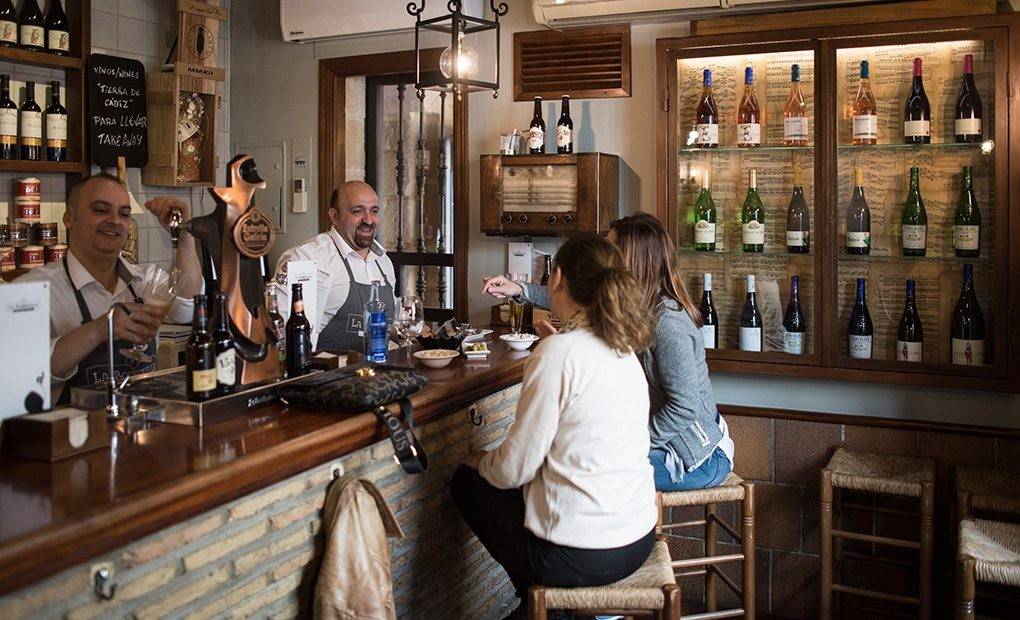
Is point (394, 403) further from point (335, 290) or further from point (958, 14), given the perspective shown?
point (958, 14)

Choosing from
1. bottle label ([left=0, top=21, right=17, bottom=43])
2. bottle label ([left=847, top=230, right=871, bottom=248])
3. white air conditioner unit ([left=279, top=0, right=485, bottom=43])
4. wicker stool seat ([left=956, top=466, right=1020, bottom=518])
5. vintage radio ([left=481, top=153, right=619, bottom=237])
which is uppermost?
white air conditioner unit ([left=279, top=0, right=485, bottom=43])

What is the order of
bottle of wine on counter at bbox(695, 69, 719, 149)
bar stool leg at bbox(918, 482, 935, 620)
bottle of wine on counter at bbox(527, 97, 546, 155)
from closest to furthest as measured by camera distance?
bar stool leg at bbox(918, 482, 935, 620)
bottle of wine on counter at bbox(695, 69, 719, 149)
bottle of wine on counter at bbox(527, 97, 546, 155)

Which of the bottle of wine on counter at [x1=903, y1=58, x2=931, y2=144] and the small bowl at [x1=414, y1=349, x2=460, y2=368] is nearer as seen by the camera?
the small bowl at [x1=414, y1=349, x2=460, y2=368]

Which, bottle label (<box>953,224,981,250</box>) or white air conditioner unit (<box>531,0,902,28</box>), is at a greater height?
white air conditioner unit (<box>531,0,902,28</box>)

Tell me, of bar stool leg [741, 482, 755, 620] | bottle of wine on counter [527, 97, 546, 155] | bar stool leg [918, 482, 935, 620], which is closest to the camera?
bar stool leg [741, 482, 755, 620]

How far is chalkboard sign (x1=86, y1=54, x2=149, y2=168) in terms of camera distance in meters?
4.54

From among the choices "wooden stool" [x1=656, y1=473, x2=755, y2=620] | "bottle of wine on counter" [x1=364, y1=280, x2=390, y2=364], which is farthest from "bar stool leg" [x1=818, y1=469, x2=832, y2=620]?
"bottle of wine on counter" [x1=364, y1=280, x2=390, y2=364]

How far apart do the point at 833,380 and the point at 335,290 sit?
219 centimetres

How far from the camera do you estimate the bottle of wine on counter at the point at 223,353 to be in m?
2.32

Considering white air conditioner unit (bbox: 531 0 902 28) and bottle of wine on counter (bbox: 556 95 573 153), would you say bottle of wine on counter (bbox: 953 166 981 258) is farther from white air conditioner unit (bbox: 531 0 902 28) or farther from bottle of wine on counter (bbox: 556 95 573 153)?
bottle of wine on counter (bbox: 556 95 573 153)

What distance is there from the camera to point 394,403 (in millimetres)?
2539

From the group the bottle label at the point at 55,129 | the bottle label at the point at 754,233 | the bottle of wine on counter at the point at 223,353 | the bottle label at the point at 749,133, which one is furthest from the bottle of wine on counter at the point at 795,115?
the bottle label at the point at 55,129

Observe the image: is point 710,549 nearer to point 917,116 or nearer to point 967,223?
point 967,223

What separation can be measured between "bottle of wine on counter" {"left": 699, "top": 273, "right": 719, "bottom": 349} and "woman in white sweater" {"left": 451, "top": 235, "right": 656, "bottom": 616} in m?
1.61
